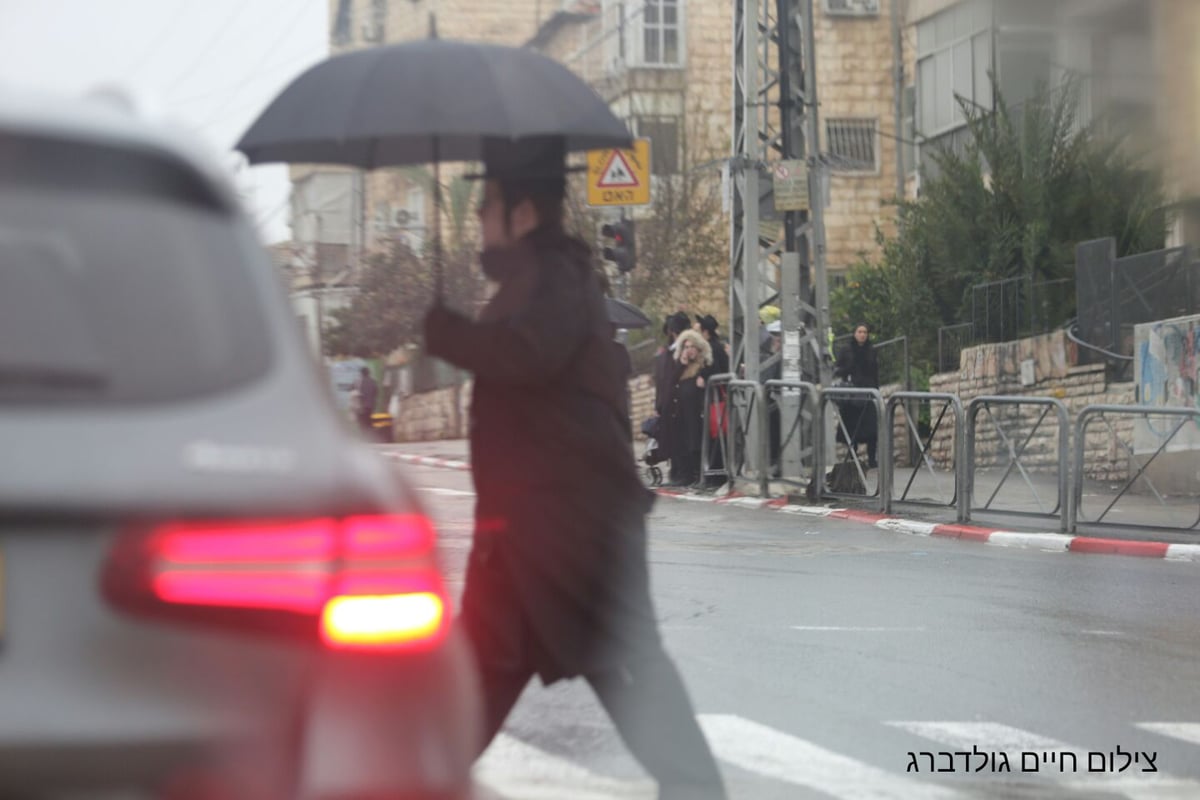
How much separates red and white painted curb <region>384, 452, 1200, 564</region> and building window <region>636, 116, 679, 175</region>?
21.4 meters

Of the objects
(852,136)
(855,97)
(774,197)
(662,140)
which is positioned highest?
(855,97)

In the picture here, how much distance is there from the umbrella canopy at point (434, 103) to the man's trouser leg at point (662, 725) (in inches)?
55.6

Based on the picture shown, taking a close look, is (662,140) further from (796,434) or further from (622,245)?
(796,434)

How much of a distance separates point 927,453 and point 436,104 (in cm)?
1338

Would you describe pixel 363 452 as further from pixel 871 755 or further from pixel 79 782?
pixel 871 755

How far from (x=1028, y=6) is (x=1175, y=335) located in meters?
14.5

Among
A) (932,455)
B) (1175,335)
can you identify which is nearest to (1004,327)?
(1175,335)

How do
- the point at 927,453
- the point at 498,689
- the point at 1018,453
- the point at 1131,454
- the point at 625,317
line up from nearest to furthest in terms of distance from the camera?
the point at 498,689
the point at 1131,454
the point at 1018,453
the point at 927,453
the point at 625,317

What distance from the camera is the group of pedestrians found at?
22.1 meters

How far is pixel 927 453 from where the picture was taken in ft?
59.4

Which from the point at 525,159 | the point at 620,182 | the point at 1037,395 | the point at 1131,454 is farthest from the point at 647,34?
the point at 525,159

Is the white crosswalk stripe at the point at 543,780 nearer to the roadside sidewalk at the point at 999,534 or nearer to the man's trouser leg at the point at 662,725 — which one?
the man's trouser leg at the point at 662,725

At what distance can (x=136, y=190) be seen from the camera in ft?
8.96

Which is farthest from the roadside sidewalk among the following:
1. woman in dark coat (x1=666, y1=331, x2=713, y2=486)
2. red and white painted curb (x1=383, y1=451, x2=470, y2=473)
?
red and white painted curb (x1=383, y1=451, x2=470, y2=473)
